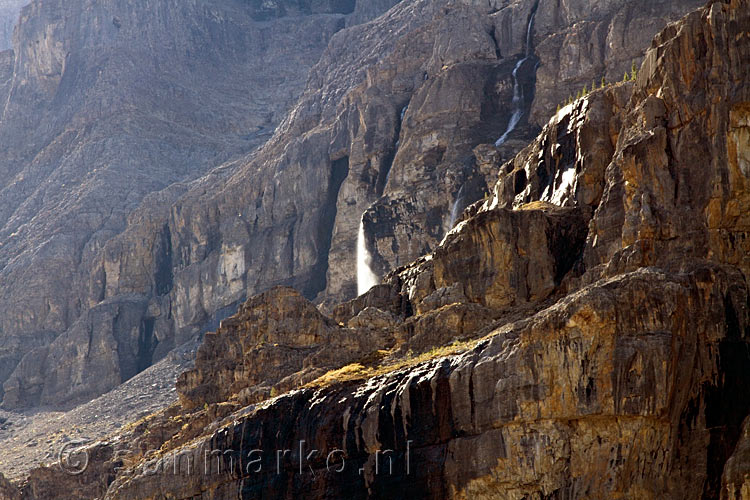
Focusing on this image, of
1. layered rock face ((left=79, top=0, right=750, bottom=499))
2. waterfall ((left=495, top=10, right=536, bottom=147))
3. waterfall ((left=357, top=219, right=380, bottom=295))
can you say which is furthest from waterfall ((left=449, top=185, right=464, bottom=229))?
layered rock face ((left=79, top=0, right=750, bottom=499))

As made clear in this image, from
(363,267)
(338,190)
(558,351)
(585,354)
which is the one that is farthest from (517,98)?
(585,354)

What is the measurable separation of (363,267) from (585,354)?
95.5 meters

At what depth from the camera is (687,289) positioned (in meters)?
46.9

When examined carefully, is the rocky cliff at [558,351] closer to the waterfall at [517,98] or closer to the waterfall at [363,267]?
the waterfall at [517,98]

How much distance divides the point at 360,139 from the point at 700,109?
9894 centimetres

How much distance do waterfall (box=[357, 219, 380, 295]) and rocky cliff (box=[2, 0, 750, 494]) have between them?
2199 inches

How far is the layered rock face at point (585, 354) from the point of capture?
1774 inches

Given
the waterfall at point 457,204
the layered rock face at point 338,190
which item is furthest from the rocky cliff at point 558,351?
the layered rock face at point 338,190

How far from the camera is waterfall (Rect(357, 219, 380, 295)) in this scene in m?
138

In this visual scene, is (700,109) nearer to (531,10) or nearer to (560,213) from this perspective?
(560,213)

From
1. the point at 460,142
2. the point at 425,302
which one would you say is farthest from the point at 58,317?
the point at 425,302

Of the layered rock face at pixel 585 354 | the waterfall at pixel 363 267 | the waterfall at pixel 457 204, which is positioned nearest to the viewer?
the layered rock face at pixel 585 354

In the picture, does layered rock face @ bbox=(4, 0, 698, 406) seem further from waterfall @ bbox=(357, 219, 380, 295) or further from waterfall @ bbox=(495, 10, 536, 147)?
waterfall @ bbox=(357, 219, 380, 295)

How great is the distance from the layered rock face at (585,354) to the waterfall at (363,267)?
6236cm
